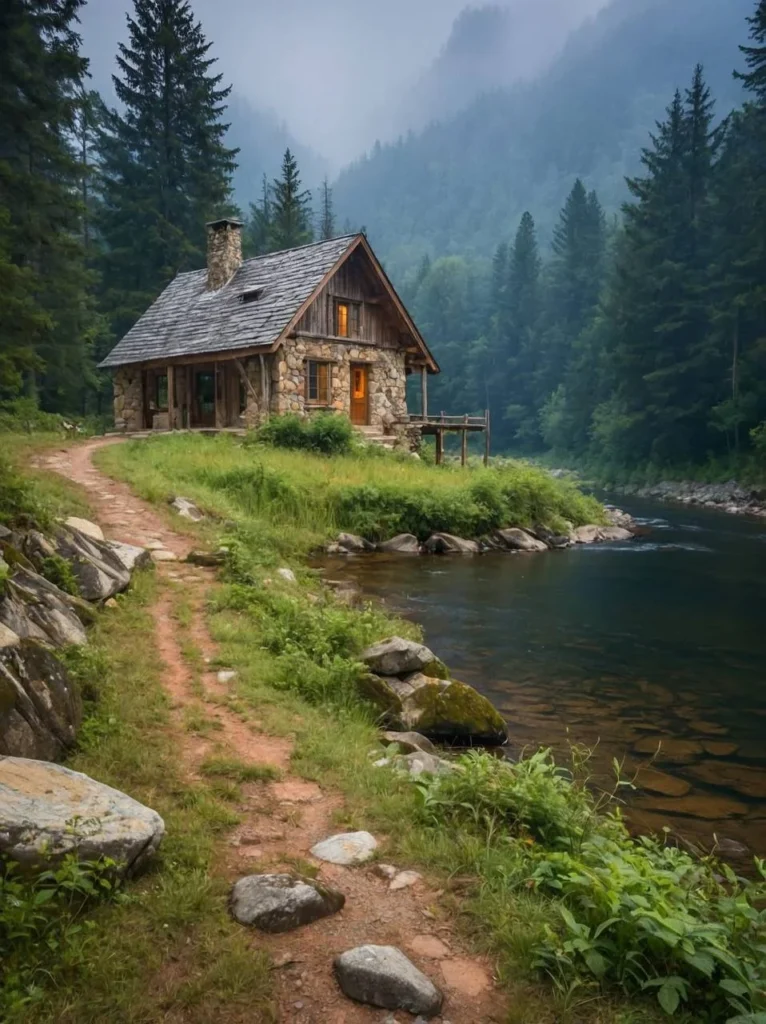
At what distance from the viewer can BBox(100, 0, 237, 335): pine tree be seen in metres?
38.4

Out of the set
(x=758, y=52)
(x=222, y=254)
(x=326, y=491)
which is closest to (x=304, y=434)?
(x=326, y=491)

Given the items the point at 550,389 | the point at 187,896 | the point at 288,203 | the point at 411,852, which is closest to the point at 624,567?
the point at 411,852

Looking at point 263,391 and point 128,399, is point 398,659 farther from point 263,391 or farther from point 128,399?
point 128,399

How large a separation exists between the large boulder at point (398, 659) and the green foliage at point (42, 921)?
4.07 metres

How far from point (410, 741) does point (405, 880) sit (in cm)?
216

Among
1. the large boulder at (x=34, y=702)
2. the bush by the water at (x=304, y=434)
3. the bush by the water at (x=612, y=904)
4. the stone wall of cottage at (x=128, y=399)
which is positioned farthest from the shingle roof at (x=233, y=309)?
the bush by the water at (x=612, y=904)

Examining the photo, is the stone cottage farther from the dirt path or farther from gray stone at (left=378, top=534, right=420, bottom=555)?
the dirt path

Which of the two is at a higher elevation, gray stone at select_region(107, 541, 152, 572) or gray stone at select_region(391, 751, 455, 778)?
gray stone at select_region(107, 541, 152, 572)

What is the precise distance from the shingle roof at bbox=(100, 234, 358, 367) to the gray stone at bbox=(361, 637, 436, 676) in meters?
17.5

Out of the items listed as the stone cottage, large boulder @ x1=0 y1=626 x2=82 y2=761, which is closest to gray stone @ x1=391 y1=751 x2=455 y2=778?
large boulder @ x1=0 y1=626 x2=82 y2=761

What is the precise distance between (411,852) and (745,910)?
1660 millimetres

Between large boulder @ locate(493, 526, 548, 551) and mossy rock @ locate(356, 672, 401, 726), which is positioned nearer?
mossy rock @ locate(356, 672, 401, 726)

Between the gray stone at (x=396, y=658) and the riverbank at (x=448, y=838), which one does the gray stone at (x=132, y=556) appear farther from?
the gray stone at (x=396, y=658)

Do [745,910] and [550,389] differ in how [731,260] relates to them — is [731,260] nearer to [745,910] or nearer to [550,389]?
[550,389]
